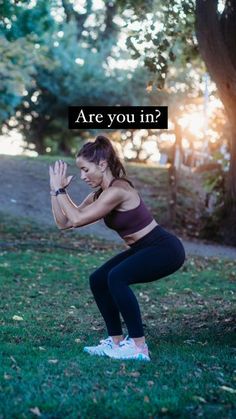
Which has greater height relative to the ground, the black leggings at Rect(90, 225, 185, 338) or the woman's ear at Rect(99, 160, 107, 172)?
the woman's ear at Rect(99, 160, 107, 172)

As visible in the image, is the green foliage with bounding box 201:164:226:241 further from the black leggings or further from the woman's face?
the woman's face

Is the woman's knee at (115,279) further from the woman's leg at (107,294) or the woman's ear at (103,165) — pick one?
the woman's ear at (103,165)

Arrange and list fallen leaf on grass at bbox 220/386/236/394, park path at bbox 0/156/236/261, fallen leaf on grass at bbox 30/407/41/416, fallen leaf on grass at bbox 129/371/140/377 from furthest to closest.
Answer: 1. park path at bbox 0/156/236/261
2. fallen leaf on grass at bbox 129/371/140/377
3. fallen leaf on grass at bbox 220/386/236/394
4. fallen leaf on grass at bbox 30/407/41/416

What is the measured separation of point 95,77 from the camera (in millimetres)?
30859

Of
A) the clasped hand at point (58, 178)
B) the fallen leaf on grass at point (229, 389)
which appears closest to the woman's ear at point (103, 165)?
the clasped hand at point (58, 178)

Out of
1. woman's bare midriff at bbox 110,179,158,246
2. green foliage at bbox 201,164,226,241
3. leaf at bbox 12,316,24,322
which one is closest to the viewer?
woman's bare midriff at bbox 110,179,158,246

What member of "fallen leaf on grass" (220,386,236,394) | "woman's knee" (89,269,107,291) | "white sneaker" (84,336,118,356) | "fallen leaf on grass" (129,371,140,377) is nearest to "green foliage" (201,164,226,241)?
"white sneaker" (84,336,118,356)

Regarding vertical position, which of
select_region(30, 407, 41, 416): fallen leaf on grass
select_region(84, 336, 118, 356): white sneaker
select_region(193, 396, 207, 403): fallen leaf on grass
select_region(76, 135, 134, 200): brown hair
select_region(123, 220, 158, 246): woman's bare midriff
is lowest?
select_region(84, 336, 118, 356): white sneaker

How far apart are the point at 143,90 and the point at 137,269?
26.8m

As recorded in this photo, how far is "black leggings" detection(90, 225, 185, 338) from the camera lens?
541 cm

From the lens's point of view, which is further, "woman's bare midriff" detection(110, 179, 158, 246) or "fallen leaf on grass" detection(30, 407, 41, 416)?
"woman's bare midriff" detection(110, 179, 158, 246)

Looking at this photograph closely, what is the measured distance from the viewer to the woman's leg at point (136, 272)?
5.40 m

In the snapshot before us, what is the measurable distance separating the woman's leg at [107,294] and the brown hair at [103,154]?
630 millimetres

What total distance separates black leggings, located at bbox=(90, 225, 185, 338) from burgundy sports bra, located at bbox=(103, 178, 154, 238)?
0.10 m
